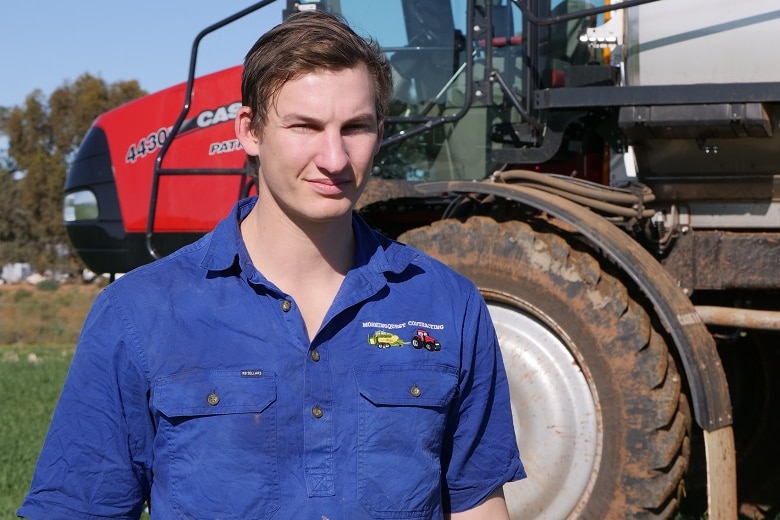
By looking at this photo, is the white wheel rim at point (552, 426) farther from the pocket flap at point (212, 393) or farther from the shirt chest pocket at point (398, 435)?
the pocket flap at point (212, 393)

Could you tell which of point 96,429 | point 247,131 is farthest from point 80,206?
point 96,429

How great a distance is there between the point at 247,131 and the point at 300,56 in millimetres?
226

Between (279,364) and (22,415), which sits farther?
(22,415)

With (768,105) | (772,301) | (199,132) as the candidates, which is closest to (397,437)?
(768,105)

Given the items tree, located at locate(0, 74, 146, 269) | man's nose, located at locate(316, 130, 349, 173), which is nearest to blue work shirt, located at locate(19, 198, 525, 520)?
man's nose, located at locate(316, 130, 349, 173)

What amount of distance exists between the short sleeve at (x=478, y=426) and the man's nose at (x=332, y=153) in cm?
43

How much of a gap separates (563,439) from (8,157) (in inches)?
1861

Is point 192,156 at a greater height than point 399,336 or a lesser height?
greater

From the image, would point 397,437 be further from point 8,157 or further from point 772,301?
point 8,157

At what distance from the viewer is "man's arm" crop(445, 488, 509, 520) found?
231 centimetres

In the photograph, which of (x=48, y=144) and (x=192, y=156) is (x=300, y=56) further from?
(x=48, y=144)

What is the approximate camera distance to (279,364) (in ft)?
6.82

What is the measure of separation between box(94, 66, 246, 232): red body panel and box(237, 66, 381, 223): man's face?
4.29m

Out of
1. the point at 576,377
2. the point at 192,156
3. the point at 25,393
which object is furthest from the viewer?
the point at 25,393
